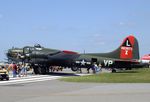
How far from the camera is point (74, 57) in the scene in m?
43.5

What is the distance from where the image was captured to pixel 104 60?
46.1 m

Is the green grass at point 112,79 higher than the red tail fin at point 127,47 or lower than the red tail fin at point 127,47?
lower

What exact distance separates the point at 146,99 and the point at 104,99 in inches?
66.4

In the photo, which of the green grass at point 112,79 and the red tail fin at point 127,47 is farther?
the red tail fin at point 127,47

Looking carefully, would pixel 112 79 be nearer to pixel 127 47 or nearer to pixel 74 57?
pixel 74 57

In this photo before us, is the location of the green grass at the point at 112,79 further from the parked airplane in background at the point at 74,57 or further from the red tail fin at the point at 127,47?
the red tail fin at the point at 127,47

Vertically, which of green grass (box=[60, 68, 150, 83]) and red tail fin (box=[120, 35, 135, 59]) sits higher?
red tail fin (box=[120, 35, 135, 59])

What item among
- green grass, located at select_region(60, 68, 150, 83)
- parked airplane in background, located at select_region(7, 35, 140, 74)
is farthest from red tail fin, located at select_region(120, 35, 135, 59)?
green grass, located at select_region(60, 68, 150, 83)

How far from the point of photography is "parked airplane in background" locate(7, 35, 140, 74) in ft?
136

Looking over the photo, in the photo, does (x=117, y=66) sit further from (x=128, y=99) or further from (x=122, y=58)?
(x=128, y=99)

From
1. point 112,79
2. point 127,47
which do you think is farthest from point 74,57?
point 112,79

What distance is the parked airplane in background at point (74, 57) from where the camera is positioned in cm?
4131

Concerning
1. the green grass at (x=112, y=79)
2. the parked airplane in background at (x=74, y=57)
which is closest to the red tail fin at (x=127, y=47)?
the parked airplane in background at (x=74, y=57)

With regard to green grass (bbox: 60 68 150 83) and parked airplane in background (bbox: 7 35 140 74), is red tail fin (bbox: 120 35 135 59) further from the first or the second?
green grass (bbox: 60 68 150 83)
